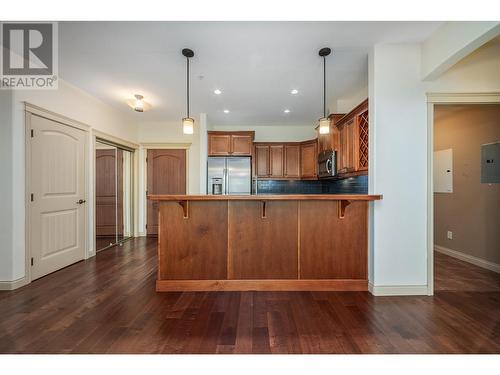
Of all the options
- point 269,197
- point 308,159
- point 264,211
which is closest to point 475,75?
point 269,197

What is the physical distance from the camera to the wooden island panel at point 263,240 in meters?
2.64

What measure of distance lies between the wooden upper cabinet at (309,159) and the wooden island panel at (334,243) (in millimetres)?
2517

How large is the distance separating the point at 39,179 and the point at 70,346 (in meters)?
2.25

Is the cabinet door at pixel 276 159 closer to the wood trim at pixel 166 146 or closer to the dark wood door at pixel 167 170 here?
the wood trim at pixel 166 146

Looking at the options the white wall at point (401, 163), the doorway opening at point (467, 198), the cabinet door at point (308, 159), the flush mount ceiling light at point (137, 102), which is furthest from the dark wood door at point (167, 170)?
the doorway opening at point (467, 198)

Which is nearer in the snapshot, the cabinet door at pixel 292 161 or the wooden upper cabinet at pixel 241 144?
the wooden upper cabinet at pixel 241 144

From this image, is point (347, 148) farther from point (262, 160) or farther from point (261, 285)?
point (261, 285)

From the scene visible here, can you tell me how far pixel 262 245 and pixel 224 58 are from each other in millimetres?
2189

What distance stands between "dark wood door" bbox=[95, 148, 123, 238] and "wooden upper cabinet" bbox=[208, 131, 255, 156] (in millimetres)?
2012

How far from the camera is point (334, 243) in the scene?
2646 millimetres

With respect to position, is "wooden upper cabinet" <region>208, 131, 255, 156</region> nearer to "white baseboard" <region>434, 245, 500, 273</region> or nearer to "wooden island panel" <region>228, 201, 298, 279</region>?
"wooden island panel" <region>228, 201, 298, 279</region>

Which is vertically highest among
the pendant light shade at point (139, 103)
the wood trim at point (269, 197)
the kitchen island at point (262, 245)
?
the pendant light shade at point (139, 103)
